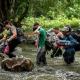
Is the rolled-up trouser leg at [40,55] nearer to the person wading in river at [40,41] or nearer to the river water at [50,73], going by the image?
the person wading in river at [40,41]

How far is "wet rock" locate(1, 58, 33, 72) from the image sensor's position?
1438 cm

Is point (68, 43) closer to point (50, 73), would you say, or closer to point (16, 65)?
point (50, 73)

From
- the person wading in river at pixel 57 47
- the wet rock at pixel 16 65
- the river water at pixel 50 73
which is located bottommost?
the river water at pixel 50 73

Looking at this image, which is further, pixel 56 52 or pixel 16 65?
pixel 56 52

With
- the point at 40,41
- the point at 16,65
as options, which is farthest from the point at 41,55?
the point at 16,65

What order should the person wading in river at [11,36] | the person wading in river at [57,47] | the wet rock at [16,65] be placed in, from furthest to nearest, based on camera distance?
the person wading in river at [57,47], the person wading in river at [11,36], the wet rock at [16,65]

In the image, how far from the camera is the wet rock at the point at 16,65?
1438cm

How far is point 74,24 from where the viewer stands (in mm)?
38031

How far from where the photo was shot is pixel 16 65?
14312 mm

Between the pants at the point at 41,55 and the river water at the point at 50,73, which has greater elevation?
the pants at the point at 41,55

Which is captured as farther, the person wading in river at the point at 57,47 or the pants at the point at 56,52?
the pants at the point at 56,52

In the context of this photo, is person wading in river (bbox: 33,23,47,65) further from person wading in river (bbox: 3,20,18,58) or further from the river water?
person wading in river (bbox: 3,20,18,58)

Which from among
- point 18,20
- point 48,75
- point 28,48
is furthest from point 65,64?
point 18,20

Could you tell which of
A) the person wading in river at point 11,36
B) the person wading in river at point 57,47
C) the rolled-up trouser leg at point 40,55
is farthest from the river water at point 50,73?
the person wading in river at point 11,36
